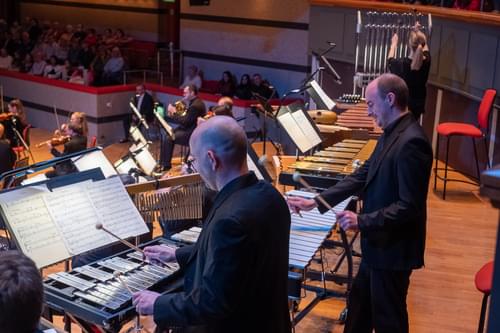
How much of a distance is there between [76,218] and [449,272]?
3408 mm

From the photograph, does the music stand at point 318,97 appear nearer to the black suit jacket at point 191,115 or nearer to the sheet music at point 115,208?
the black suit jacket at point 191,115

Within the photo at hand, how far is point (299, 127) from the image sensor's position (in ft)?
19.2

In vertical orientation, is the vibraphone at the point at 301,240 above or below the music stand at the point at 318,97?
below

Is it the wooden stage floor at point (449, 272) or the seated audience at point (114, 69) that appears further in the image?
the seated audience at point (114, 69)

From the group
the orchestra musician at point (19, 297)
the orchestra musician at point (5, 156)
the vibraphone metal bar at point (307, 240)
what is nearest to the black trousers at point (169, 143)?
the orchestra musician at point (5, 156)

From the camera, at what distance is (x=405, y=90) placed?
11.6 feet

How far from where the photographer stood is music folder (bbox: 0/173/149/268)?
3223 millimetres

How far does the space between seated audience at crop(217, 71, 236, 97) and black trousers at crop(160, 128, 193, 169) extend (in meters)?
3.02

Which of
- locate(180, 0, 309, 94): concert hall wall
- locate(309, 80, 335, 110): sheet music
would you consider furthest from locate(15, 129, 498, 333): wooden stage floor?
locate(180, 0, 309, 94): concert hall wall

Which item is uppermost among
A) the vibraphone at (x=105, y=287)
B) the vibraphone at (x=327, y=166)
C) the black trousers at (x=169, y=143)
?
the vibraphone at (x=327, y=166)

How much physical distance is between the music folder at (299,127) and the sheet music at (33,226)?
2661 mm

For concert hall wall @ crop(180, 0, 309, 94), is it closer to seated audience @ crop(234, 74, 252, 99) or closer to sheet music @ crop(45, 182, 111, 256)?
seated audience @ crop(234, 74, 252, 99)

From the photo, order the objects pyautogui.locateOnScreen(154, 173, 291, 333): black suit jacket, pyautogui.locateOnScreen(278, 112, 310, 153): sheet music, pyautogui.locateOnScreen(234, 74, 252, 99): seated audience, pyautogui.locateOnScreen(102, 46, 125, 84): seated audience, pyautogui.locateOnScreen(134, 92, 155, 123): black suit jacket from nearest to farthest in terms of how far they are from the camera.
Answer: pyautogui.locateOnScreen(154, 173, 291, 333): black suit jacket → pyautogui.locateOnScreen(278, 112, 310, 153): sheet music → pyautogui.locateOnScreen(134, 92, 155, 123): black suit jacket → pyautogui.locateOnScreen(234, 74, 252, 99): seated audience → pyautogui.locateOnScreen(102, 46, 125, 84): seated audience

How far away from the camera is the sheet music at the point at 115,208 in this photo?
3514mm
